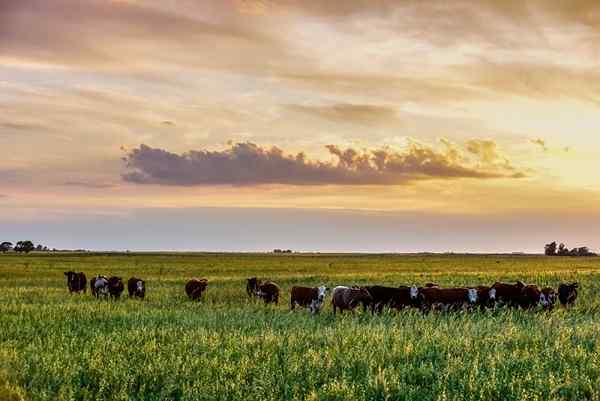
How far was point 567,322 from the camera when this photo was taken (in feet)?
67.4

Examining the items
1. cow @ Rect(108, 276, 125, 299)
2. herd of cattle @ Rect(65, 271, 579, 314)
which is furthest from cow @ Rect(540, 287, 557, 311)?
cow @ Rect(108, 276, 125, 299)

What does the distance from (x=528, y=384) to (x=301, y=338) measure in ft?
19.8

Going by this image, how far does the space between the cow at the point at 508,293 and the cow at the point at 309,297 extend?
7499 millimetres

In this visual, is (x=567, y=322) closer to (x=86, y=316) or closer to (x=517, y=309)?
(x=517, y=309)

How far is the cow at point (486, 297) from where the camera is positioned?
86.7 feet

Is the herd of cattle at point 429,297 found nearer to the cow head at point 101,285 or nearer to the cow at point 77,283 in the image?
the cow head at point 101,285

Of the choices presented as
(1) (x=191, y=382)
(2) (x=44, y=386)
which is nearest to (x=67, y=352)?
(2) (x=44, y=386)

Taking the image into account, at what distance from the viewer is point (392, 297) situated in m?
26.0

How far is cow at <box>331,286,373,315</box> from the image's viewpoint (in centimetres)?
2509

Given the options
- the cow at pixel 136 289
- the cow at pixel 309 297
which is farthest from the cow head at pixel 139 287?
the cow at pixel 309 297

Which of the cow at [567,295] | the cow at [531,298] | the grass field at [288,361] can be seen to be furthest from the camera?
the cow at [567,295]

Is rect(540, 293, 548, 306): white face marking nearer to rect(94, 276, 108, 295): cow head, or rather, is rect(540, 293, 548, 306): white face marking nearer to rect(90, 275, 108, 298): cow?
rect(90, 275, 108, 298): cow

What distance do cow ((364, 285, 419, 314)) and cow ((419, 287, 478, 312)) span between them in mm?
410

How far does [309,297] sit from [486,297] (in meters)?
7.63
